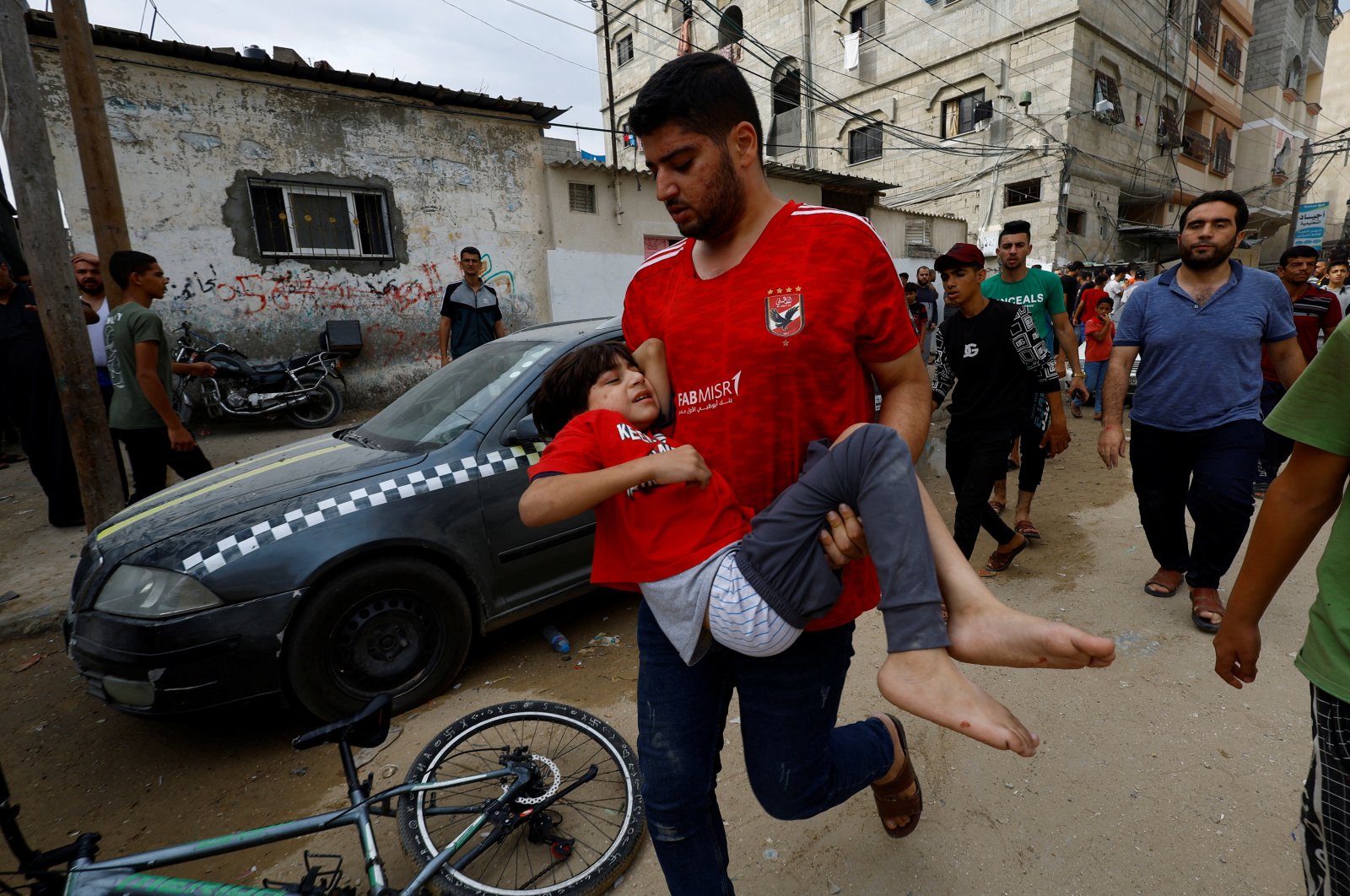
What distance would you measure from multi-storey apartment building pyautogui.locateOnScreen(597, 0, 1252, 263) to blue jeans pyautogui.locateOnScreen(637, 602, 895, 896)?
20071mm

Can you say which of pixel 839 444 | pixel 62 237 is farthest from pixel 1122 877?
pixel 62 237

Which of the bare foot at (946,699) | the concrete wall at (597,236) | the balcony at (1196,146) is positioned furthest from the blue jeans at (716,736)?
the balcony at (1196,146)

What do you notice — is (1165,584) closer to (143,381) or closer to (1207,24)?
(143,381)

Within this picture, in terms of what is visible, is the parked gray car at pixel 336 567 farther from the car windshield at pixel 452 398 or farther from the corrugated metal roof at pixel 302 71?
the corrugated metal roof at pixel 302 71

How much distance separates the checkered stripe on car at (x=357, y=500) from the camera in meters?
2.55

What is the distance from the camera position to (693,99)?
4.42 ft

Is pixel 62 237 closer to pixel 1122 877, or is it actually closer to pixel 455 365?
pixel 455 365

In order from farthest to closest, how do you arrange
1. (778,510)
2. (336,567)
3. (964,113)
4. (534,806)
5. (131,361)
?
(964,113) < (131,361) < (336,567) < (534,806) < (778,510)

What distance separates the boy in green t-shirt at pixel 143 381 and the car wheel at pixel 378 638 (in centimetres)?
218

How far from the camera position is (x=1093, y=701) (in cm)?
269

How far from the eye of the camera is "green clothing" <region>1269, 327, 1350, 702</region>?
1.15 metres

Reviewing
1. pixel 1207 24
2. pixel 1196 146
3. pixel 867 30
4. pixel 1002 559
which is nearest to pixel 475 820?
pixel 1002 559

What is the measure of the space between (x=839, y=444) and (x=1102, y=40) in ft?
80.5

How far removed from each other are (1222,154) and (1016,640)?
123ft
